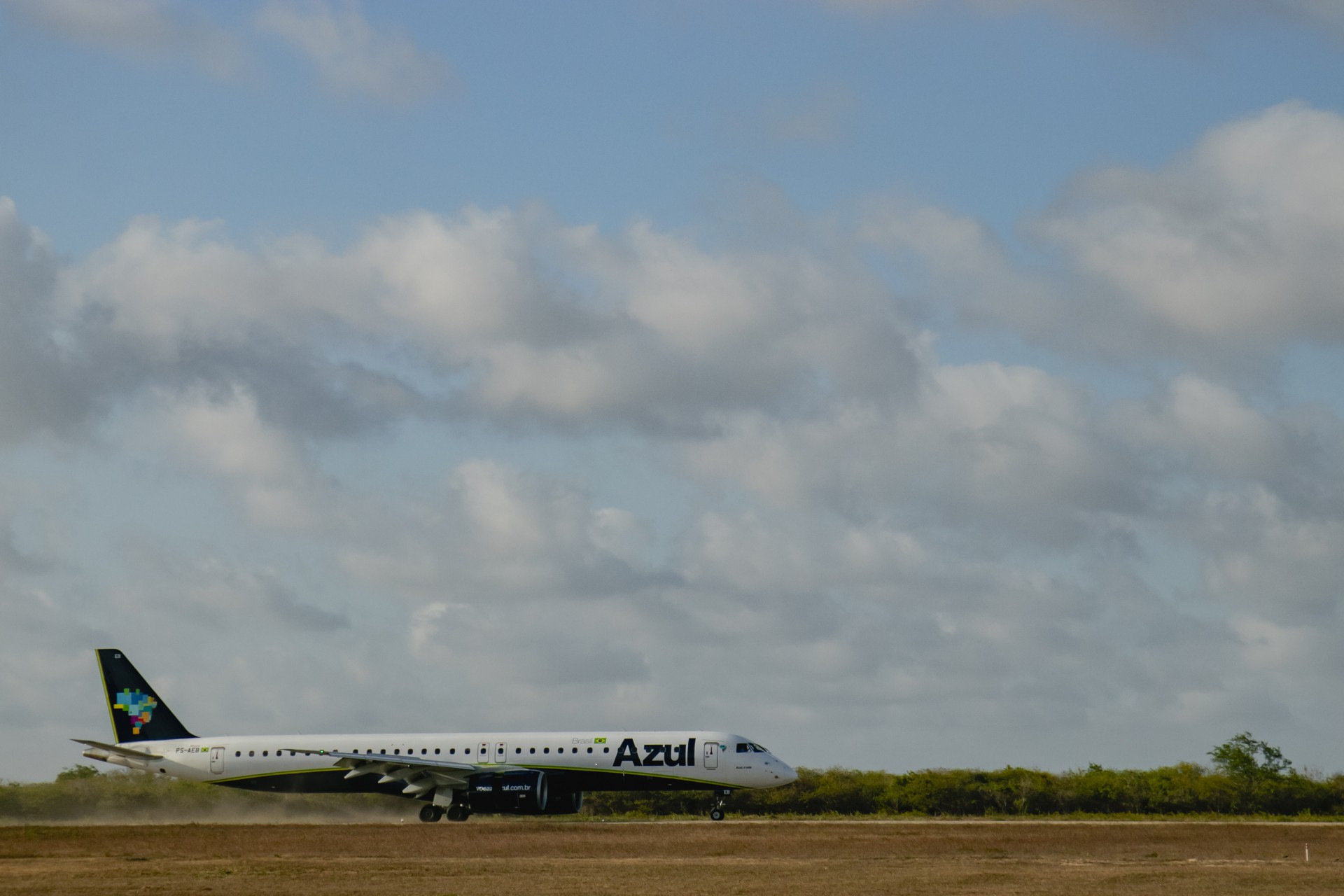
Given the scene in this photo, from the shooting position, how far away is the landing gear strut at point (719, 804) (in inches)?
2028

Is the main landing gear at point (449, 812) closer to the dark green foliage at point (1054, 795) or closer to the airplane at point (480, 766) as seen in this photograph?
the airplane at point (480, 766)

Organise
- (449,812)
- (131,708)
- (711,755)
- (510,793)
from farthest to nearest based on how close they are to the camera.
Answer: (131,708) → (449,812) → (711,755) → (510,793)

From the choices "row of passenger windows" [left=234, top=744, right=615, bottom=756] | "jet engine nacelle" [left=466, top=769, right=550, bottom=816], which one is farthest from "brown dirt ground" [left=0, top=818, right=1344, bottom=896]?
"row of passenger windows" [left=234, top=744, right=615, bottom=756]

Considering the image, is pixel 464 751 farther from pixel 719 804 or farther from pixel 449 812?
pixel 719 804

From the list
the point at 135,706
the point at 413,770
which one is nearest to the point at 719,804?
the point at 413,770

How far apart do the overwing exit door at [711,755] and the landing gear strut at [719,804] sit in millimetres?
1140

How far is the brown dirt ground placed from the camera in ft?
89.5

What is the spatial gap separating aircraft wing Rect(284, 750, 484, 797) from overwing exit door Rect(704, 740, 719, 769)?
7.68m

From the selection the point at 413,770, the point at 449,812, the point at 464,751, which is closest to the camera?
the point at 413,770

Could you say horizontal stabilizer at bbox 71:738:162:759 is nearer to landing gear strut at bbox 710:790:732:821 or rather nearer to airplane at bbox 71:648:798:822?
airplane at bbox 71:648:798:822

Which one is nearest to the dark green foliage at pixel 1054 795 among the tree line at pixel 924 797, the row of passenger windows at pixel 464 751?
the tree line at pixel 924 797

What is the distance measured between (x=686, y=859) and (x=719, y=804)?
1887 centimetres

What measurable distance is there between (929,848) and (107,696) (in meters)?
36.8

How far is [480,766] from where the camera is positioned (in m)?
52.5
